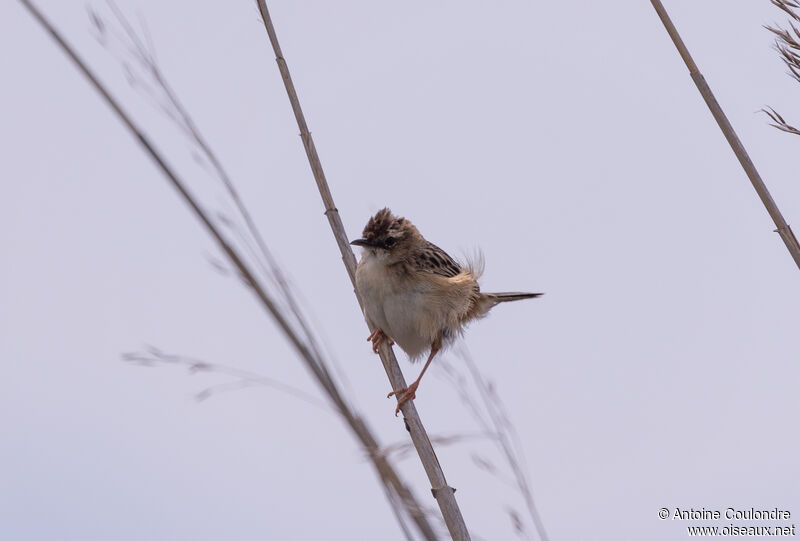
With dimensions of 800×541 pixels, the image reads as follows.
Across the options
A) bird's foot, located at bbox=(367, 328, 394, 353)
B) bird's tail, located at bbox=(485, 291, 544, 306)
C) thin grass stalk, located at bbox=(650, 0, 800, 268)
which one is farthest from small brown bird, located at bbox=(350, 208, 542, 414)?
thin grass stalk, located at bbox=(650, 0, 800, 268)

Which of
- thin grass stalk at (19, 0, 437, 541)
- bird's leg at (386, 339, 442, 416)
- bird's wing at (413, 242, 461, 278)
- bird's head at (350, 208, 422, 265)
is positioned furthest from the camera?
bird's wing at (413, 242, 461, 278)

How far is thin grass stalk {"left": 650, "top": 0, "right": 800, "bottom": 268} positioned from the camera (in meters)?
1.97

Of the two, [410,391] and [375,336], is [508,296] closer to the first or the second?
[375,336]

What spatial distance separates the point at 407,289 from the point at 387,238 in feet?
0.99

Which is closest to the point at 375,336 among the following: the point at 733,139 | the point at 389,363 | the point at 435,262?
the point at 435,262

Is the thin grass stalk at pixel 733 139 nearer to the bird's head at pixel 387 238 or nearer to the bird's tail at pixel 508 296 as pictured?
the bird's head at pixel 387 238

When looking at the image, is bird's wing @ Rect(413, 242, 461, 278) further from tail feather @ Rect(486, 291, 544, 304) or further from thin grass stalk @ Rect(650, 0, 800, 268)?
thin grass stalk @ Rect(650, 0, 800, 268)

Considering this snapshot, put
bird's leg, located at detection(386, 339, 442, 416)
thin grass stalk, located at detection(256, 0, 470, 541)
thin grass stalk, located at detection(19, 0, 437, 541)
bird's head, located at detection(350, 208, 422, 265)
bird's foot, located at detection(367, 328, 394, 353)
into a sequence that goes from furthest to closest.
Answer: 1. bird's head, located at detection(350, 208, 422, 265)
2. bird's foot, located at detection(367, 328, 394, 353)
3. bird's leg, located at detection(386, 339, 442, 416)
4. thin grass stalk, located at detection(256, 0, 470, 541)
5. thin grass stalk, located at detection(19, 0, 437, 541)

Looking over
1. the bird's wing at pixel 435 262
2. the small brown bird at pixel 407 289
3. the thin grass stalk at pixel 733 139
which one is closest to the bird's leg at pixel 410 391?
the small brown bird at pixel 407 289

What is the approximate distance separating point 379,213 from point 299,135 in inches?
79.9

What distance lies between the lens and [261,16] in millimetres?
2023

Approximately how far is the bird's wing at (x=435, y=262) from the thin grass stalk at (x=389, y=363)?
53.9 inches

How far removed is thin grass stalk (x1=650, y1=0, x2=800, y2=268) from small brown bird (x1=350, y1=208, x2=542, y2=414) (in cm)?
234

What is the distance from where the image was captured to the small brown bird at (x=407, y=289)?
172 inches
